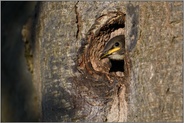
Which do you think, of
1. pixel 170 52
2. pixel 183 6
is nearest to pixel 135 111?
pixel 170 52

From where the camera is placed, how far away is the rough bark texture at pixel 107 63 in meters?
2.94

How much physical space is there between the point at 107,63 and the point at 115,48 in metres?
0.43

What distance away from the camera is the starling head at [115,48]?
3738 millimetres

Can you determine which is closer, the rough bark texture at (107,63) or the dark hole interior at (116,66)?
the rough bark texture at (107,63)

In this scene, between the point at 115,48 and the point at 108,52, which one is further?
the point at 115,48

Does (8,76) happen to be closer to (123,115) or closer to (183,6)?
(123,115)

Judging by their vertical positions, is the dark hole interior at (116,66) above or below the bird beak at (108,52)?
below

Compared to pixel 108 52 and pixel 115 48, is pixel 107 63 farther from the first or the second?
pixel 115 48

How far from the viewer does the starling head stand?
374 centimetres

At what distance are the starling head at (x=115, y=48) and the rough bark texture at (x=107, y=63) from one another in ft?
0.28

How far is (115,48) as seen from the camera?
409 centimetres

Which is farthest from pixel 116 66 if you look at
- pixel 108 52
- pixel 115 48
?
pixel 115 48

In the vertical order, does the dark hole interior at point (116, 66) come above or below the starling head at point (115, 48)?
below

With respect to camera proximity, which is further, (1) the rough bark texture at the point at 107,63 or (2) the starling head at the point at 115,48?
(2) the starling head at the point at 115,48
